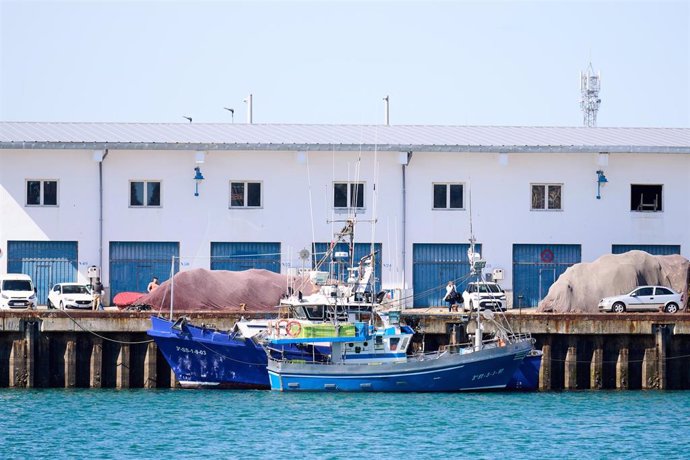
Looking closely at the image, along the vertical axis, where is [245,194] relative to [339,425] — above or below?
above

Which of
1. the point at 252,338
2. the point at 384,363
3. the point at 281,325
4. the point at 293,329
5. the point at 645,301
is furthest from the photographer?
the point at 645,301

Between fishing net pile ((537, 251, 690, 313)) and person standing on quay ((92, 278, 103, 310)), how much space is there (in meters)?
15.9

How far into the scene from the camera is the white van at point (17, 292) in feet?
191

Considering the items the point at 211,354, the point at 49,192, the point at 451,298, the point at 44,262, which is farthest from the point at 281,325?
the point at 49,192

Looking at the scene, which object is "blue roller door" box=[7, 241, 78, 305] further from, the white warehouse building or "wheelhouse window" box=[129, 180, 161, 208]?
"wheelhouse window" box=[129, 180, 161, 208]

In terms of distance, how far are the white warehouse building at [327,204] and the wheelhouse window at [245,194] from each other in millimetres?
39

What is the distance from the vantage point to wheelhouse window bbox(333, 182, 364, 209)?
63.7 meters

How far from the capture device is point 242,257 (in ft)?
208

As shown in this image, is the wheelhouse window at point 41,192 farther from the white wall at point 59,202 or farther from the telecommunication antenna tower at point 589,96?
the telecommunication antenna tower at point 589,96

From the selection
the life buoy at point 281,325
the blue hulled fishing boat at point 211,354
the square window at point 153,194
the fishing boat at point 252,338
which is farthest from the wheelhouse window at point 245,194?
the life buoy at point 281,325

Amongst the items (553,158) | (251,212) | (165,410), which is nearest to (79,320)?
(165,410)

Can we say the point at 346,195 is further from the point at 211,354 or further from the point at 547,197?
the point at 211,354

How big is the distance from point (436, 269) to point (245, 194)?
7.92 meters

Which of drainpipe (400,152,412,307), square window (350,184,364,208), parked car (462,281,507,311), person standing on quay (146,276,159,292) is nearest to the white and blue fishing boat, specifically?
parked car (462,281,507,311)
